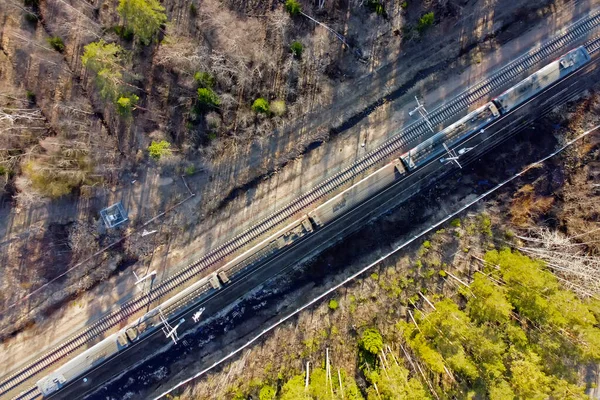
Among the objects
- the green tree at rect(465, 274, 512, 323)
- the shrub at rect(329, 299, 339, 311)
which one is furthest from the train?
the green tree at rect(465, 274, 512, 323)

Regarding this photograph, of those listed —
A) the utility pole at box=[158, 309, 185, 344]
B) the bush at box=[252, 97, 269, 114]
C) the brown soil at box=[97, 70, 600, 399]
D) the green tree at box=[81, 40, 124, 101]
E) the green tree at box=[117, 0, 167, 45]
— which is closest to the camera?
the green tree at box=[117, 0, 167, 45]

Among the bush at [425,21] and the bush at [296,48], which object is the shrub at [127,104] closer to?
the bush at [296,48]

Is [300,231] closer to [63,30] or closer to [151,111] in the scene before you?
[151,111]

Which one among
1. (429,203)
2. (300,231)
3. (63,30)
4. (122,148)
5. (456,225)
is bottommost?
(456,225)

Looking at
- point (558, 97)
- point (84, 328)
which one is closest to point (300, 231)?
point (84, 328)

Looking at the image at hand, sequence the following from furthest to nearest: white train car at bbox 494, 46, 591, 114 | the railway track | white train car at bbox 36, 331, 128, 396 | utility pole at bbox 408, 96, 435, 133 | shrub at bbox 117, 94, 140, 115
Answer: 1. the railway track
2. utility pole at bbox 408, 96, 435, 133
3. white train car at bbox 494, 46, 591, 114
4. white train car at bbox 36, 331, 128, 396
5. shrub at bbox 117, 94, 140, 115

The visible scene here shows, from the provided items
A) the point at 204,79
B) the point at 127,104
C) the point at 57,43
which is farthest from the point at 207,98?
the point at 57,43

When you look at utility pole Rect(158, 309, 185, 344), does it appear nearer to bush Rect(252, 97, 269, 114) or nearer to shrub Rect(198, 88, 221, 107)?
shrub Rect(198, 88, 221, 107)
